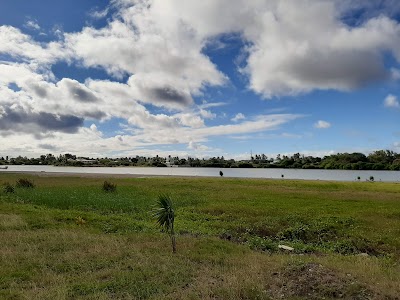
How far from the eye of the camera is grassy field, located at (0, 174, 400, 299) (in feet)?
39.1

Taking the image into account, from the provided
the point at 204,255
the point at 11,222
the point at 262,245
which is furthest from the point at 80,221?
the point at 262,245

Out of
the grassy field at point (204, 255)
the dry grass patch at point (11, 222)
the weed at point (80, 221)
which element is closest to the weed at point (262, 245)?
the grassy field at point (204, 255)

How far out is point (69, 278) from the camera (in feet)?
43.2

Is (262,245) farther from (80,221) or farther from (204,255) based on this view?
(80,221)

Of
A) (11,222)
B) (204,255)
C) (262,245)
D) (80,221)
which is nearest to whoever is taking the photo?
(204,255)

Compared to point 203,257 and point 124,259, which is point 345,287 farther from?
point 124,259

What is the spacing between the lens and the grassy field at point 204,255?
11.9 metres

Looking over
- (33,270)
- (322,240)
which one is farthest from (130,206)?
→ (33,270)

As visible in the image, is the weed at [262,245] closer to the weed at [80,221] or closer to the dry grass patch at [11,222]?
the weed at [80,221]

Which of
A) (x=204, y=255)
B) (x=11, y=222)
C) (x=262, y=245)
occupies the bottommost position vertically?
(x=262, y=245)

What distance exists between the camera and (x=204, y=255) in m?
17.2

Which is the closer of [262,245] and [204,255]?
[204,255]

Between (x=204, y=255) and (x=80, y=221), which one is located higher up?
(x=80, y=221)

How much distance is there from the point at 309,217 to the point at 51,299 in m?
24.3
